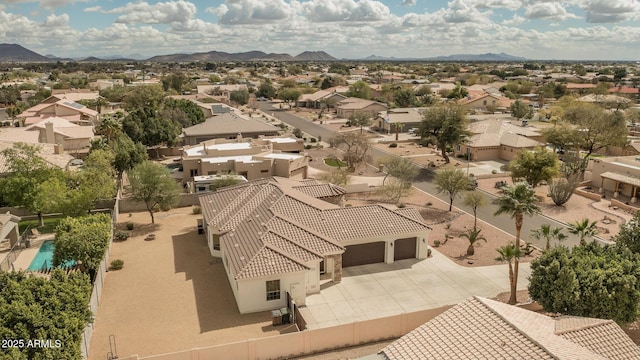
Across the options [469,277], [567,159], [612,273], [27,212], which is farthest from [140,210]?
[567,159]

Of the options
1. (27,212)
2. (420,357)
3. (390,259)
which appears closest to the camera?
(420,357)

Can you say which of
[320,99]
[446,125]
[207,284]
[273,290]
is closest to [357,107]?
[320,99]

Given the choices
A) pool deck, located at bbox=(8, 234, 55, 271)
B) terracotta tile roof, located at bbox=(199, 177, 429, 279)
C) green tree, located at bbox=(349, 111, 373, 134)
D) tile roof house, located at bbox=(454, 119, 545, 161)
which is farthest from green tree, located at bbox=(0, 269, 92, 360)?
green tree, located at bbox=(349, 111, 373, 134)

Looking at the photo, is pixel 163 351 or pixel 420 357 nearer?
pixel 420 357

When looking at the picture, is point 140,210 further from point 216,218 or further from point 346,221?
point 346,221

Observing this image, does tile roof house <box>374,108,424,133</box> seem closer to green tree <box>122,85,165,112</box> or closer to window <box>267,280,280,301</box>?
green tree <box>122,85,165,112</box>

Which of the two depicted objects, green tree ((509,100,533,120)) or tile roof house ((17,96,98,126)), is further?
green tree ((509,100,533,120))
